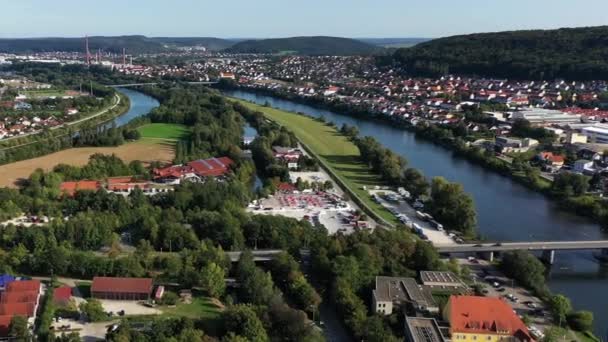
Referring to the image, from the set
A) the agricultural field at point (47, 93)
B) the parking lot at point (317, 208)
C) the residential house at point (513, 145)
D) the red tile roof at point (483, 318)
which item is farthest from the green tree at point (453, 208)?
the agricultural field at point (47, 93)

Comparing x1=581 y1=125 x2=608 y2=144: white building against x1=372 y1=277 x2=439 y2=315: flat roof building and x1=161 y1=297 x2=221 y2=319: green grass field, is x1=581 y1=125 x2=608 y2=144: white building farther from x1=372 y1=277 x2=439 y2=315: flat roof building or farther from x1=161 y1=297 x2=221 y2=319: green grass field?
x1=161 y1=297 x2=221 y2=319: green grass field

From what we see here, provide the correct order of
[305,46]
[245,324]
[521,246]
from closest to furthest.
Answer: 1. [245,324]
2. [521,246]
3. [305,46]

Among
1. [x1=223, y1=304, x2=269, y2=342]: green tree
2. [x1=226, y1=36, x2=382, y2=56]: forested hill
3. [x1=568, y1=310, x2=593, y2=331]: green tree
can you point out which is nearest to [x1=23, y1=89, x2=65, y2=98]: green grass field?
[x1=223, y1=304, x2=269, y2=342]: green tree

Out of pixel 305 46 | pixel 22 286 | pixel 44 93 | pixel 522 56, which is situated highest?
pixel 305 46

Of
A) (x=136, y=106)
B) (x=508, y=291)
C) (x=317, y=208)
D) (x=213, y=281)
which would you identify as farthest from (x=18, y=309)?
(x=136, y=106)

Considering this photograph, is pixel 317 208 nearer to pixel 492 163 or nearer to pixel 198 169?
pixel 198 169

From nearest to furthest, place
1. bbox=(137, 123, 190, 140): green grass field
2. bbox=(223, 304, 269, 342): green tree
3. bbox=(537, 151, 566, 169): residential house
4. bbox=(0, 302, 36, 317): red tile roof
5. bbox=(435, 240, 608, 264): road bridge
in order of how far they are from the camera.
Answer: bbox=(223, 304, 269, 342): green tree, bbox=(0, 302, 36, 317): red tile roof, bbox=(435, 240, 608, 264): road bridge, bbox=(537, 151, 566, 169): residential house, bbox=(137, 123, 190, 140): green grass field
